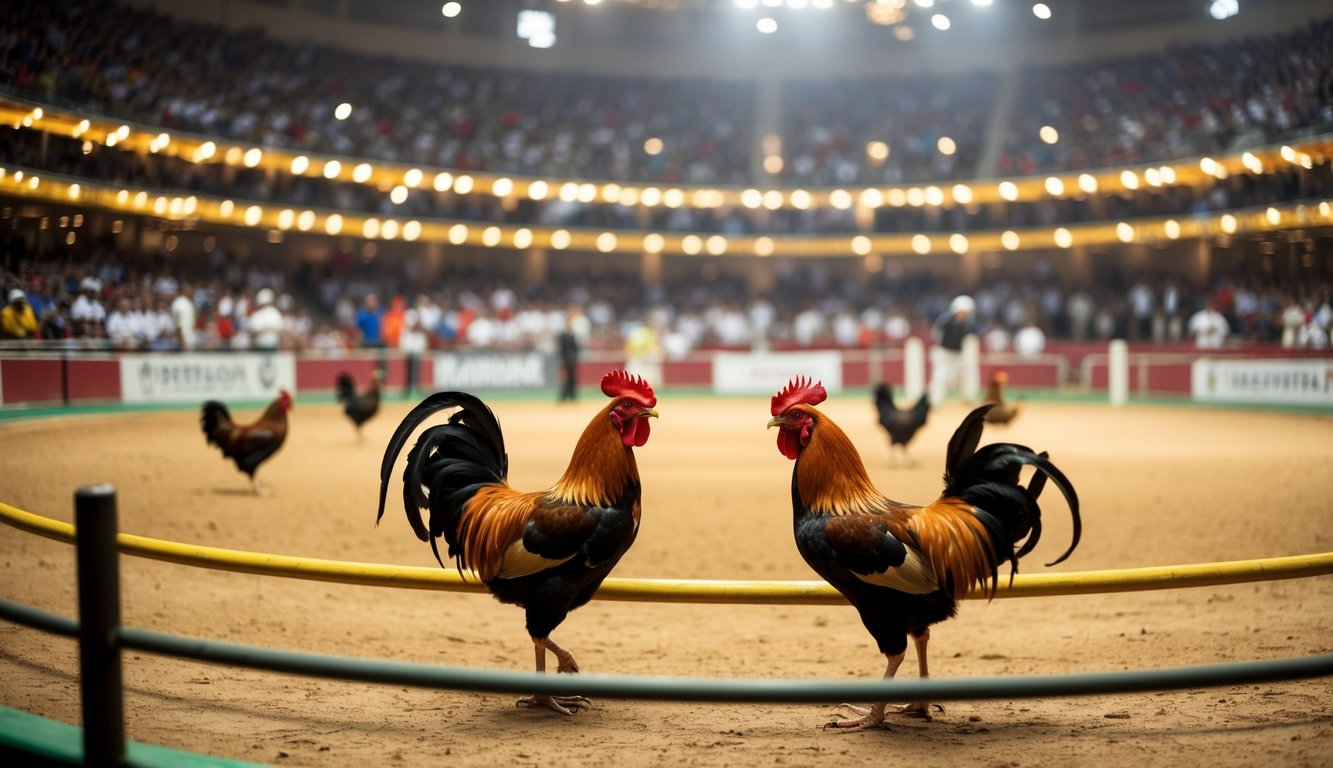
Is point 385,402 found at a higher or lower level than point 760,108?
lower

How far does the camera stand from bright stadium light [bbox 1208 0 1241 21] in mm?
37625

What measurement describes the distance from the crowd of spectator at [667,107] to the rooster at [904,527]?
2700cm

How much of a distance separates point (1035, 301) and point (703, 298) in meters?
12.7

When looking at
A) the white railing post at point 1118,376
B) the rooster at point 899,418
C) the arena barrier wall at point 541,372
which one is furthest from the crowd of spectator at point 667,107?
the rooster at point 899,418

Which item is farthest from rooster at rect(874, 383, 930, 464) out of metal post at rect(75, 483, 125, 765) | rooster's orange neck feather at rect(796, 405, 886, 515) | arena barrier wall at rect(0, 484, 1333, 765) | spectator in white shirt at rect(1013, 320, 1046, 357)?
spectator in white shirt at rect(1013, 320, 1046, 357)

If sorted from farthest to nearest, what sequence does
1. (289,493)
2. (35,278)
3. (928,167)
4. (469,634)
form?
(928,167), (35,278), (289,493), (469,634)

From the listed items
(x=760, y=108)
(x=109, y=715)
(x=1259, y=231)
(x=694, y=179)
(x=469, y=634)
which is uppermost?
(x=760, y=108)

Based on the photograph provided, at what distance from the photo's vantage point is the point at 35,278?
18141 millimetres

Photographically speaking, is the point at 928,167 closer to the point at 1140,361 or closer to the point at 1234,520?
the point at 1140,361

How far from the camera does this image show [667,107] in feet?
148

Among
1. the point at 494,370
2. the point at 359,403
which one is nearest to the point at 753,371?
the point at 494,370

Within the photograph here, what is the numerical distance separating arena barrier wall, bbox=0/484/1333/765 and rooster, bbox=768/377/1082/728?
125 cm

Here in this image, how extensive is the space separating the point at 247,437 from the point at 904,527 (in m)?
8.71

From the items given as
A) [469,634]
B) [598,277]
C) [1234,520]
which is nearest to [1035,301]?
[598,277]
